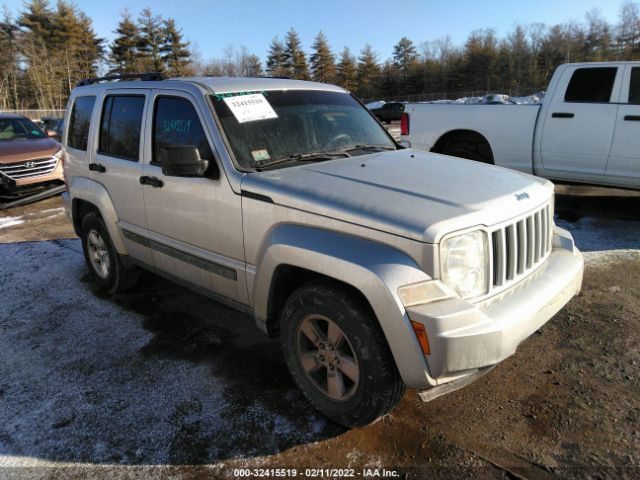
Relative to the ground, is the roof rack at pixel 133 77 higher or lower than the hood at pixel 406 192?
higher

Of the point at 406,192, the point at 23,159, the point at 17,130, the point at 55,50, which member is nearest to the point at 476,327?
the point at 406,192

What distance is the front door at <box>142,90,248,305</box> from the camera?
10.7 feet

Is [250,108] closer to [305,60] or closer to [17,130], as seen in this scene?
[17,130]

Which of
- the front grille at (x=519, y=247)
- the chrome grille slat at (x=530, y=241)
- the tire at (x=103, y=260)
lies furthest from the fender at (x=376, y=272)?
the tire at (x=103, y=260)

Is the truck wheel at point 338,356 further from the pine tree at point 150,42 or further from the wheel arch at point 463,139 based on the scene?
the pine tree at point 150,42

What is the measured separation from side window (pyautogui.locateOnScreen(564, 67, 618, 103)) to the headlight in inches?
213

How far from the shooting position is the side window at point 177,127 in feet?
11.3

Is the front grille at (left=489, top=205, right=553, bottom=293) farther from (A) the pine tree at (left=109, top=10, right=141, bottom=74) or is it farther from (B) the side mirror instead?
(A) the pine tree at (left=109, top=10, right=141, bottom=74)

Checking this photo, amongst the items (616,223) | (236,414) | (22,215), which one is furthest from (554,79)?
(22,215)

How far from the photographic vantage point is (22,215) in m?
8.80

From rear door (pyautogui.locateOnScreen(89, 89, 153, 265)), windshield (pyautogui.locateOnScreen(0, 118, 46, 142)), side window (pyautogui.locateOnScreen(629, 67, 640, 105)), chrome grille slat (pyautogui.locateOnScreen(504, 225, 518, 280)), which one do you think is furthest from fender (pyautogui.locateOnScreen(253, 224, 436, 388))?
windshield (pyautogui.locateOnScreen(0, 118, 46, 142))

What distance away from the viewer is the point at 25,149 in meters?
9.93

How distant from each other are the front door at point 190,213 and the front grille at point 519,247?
1534mm

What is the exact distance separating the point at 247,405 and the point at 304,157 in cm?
165
